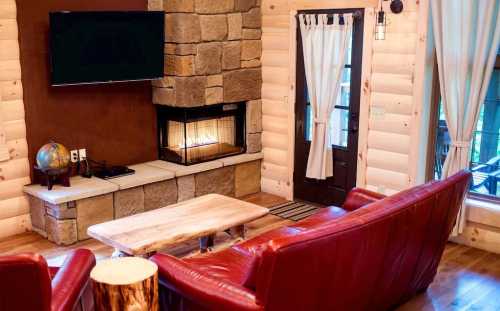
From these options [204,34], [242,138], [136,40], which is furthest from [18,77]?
[242,138]

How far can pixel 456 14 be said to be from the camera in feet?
14.8

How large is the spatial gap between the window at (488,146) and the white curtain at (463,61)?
170mm

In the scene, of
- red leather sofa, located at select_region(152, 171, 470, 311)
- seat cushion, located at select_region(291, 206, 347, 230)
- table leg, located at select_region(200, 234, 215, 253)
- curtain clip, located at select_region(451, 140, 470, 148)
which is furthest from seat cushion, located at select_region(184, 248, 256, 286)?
curtain clip, located at select_region(451, 140, 470, 148)

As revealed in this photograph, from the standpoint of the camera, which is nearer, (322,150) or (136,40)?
(136,40)

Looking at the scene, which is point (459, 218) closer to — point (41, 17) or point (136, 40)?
point (136, 40)

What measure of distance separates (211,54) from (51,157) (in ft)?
6.28

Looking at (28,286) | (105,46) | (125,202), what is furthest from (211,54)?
(28,286)

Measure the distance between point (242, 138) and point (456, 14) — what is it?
8.74 ft

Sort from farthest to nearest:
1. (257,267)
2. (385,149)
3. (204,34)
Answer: (204,34) < (385,149) < (257,267)

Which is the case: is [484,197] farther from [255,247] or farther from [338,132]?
[255,247]

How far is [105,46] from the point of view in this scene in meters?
5.06

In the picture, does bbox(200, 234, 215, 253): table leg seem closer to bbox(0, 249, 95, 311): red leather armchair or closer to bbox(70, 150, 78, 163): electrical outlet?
bbox(70, 150, 78, 163): electrical outlet

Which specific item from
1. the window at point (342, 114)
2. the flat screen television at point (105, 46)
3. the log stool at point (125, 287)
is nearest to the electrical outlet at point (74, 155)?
the flat screen television at point (105, 46)

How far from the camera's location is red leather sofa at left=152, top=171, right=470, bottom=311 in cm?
254
